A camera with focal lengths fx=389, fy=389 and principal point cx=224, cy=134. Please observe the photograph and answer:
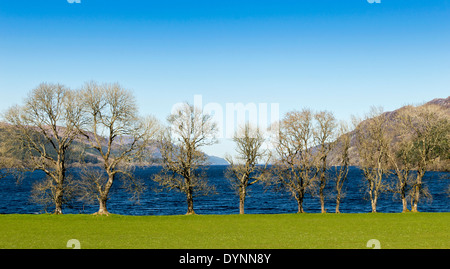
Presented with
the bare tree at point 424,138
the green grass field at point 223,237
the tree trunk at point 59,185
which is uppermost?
the bare tree at point 424,138

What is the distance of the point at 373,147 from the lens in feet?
182

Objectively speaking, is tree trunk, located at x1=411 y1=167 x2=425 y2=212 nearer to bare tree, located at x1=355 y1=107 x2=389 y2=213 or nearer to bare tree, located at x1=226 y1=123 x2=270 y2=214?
bare tree, located at x1=355 y1=107 x2=389 y2=213

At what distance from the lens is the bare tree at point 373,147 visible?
179 feet

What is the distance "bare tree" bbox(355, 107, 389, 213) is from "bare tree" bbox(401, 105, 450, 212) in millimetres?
3050

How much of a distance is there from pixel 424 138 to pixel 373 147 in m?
6.63

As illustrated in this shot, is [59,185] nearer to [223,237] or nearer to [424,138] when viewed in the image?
[223,237]

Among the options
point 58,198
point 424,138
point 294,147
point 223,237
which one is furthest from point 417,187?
point 58,198

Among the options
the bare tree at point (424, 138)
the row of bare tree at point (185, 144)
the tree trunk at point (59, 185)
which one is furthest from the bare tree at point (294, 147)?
the tree trunk at point (59, 185)

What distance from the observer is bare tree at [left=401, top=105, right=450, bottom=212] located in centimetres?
5294

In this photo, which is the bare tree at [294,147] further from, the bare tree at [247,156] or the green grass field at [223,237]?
the green grass field at [223,237]

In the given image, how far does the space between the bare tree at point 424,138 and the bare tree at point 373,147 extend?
3.05m

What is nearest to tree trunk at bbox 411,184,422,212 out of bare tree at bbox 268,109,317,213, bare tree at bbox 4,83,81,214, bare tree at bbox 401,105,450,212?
bare tree at bbox 401,105,450,212
